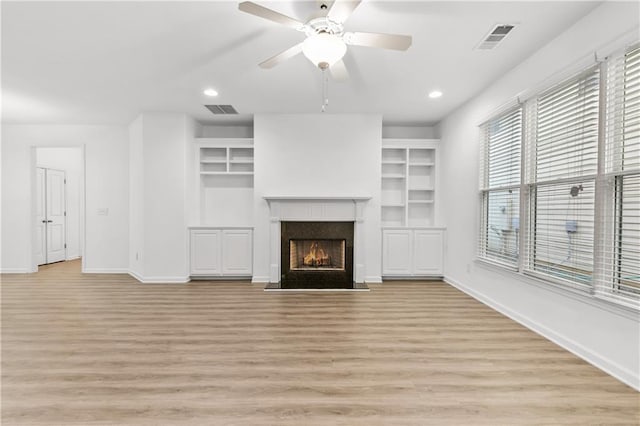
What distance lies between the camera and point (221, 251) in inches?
206

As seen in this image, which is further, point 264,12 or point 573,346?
point 573,346

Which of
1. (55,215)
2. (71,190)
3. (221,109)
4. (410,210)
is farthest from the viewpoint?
(71,190)

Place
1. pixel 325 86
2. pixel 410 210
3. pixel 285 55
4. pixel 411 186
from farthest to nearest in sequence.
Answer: pixel 410 210, pixel 411 186, pixel 325 86, pixel 285 55

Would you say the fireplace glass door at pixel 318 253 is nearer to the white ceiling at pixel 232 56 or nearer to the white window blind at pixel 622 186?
the white ceiling at pixel 232 56

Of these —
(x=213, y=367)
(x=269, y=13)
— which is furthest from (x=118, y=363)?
(x=269, y=13)

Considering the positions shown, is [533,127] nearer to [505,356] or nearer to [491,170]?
[491,170]

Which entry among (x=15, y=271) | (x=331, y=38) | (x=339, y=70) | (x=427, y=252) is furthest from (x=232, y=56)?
(x=15, y=271)

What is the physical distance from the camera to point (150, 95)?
4.26 m

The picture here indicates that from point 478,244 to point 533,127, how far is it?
5.29 feet

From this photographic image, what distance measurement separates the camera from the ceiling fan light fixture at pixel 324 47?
225 cm

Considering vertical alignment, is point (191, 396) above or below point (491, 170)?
below

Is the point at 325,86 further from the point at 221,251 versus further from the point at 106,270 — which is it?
the point at 106,270

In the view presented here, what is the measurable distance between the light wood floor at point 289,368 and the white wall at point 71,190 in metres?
3.93

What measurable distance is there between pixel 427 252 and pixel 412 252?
0.25 metres
